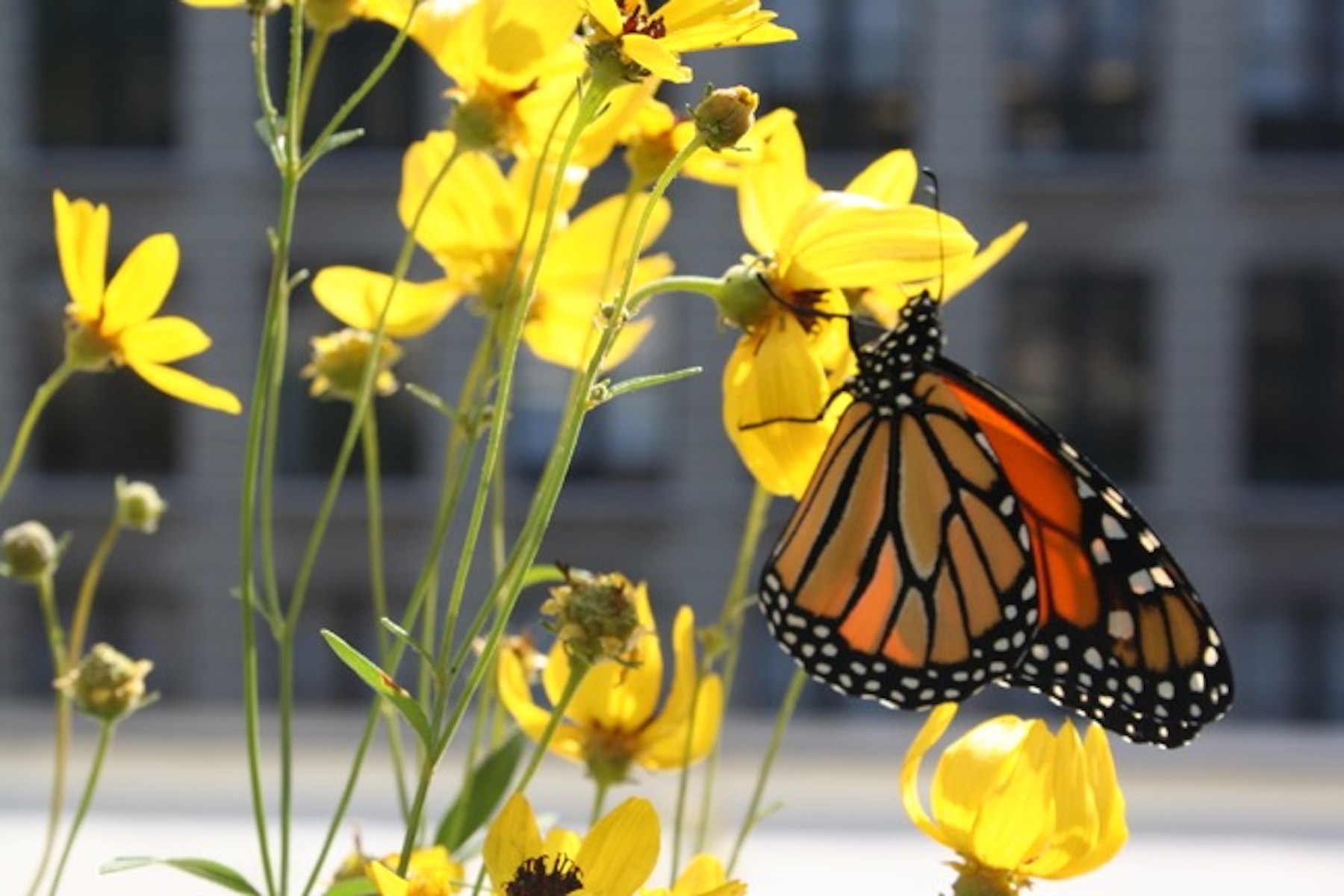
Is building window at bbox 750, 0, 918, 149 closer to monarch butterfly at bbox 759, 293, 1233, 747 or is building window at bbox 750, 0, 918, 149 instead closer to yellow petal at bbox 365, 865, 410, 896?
monarch butterfly at bbox 759, 293, 1233, 747

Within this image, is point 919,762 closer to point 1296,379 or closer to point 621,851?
point 621,851

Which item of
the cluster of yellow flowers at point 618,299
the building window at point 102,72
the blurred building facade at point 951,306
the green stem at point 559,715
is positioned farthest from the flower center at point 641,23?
the building window at point 102,72

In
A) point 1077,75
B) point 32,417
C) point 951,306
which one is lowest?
point 951,306

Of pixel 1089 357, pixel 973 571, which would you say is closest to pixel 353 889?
pixel 973 571

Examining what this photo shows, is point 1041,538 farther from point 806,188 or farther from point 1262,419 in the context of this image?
point 1262,419

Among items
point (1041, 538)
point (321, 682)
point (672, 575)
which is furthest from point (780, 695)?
point (1041, 538)

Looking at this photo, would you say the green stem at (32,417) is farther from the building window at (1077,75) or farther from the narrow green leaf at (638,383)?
the building window at (1077,75)
